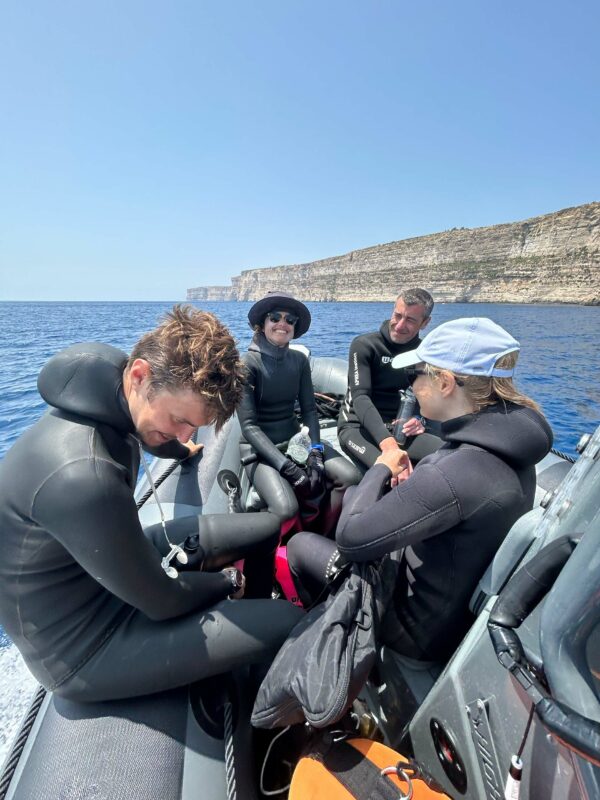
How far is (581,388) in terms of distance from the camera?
32.1ft

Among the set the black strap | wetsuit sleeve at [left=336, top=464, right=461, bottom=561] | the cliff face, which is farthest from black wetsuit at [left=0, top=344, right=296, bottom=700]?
the cliff face

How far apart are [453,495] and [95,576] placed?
1205 millimetres

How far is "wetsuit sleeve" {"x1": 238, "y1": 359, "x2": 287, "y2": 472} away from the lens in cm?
307

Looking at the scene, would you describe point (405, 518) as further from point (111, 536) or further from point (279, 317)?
point (279, 317)

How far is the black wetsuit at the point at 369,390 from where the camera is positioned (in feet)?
11.5

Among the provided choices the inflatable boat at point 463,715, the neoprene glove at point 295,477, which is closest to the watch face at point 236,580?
the inflatable boat at point 463,715

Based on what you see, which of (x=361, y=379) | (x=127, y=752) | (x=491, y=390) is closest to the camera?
(x=127, y=752)

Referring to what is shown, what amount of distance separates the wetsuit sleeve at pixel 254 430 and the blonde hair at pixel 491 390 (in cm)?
183

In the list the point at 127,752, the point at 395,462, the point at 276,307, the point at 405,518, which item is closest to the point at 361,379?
the point at 276,307

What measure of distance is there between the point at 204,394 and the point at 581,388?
11.6 meters

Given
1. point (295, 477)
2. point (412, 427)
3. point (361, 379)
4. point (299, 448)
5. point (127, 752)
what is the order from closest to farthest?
point (127, 752) < point (295, 477) < point (412, 427) < point (299, 448) < point (361, 379)

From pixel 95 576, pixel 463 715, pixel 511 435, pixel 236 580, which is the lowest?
pixel 236 580

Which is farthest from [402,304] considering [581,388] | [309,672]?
[581,388]

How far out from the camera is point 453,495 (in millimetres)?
1241
